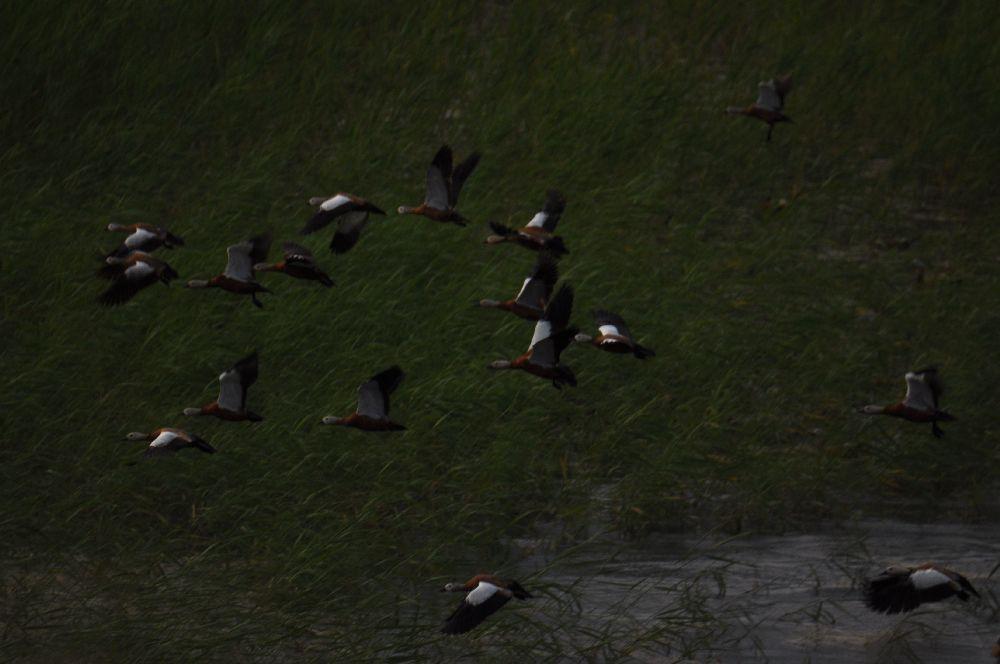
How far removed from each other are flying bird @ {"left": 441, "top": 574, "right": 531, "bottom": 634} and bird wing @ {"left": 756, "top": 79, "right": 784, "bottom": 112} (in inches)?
225

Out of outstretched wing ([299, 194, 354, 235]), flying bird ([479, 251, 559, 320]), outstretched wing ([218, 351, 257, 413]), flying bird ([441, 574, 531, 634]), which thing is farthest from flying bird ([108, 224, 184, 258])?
flying bird ([441, 574, 531, 634])

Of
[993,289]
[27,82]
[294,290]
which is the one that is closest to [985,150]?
[993,289]

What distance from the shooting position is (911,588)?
637cm

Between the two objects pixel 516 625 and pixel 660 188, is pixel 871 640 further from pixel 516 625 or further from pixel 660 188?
pixel 660 188

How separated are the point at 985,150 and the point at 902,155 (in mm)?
583

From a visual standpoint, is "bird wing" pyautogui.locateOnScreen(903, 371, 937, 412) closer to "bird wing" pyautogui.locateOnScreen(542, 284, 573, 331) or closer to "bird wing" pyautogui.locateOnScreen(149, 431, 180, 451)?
"bird wing" pyautogui.locateOnScreen(542, 284, 573, 331)

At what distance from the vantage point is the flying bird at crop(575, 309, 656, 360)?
7363 mm

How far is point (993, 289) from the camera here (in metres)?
10.1

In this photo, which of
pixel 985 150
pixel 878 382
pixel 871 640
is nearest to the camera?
pixel 871 640

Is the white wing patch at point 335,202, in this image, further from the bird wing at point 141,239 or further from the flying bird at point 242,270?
the bird wing at point 141,239

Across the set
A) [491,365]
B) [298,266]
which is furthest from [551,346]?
[298,266]

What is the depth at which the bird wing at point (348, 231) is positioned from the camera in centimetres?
859

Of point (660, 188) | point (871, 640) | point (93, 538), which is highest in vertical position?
point (660, 188)

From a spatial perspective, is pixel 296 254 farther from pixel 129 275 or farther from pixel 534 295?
pixel 534 295
